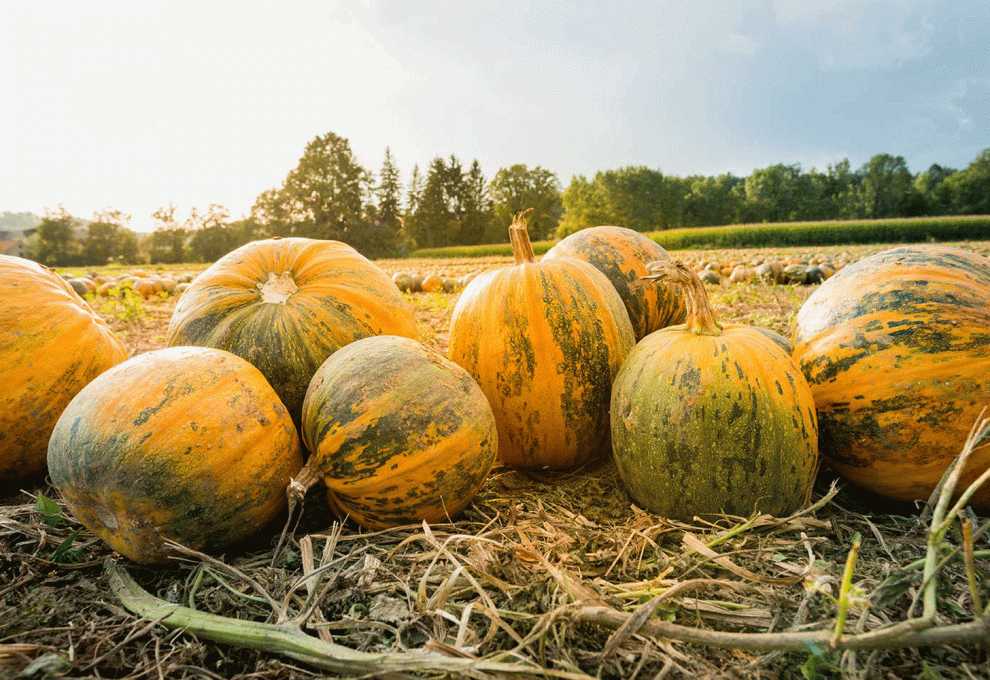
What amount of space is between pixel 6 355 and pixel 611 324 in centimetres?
286

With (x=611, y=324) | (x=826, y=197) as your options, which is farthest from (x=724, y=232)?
(x=826, y=197)

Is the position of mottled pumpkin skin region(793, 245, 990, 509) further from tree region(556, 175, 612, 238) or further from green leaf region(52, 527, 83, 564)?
tree region(556, 175, 612, 238)

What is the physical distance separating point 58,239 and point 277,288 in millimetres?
77868

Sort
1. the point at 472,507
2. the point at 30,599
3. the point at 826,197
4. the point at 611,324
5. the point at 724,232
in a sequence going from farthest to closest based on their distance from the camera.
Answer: the point at 826,197 → the point at 724,232 → the point at 611,324 → the point at 472,507 → the point at 30,599

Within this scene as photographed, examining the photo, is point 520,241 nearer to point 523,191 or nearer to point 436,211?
point 523,191

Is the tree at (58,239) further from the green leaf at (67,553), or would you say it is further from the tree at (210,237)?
the green leaf at (67,553)

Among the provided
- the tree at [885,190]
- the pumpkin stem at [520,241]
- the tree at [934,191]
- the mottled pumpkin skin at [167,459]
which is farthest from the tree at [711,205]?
the mottled pumpkin skin at [167,459]

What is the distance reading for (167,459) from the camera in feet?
6.34

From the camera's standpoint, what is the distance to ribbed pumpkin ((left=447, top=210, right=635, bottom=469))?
8.99 ft

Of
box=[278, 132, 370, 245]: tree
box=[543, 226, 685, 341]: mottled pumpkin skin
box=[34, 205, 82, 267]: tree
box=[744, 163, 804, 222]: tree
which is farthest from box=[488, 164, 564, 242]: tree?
box=[543, 226, 685, 341]: mottled pumpkin skin

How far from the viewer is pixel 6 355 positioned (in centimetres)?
261

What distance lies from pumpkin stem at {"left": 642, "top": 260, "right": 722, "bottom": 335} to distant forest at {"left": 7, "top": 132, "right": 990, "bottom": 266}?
185 ft

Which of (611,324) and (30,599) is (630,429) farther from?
(30,599)

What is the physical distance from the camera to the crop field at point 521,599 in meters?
1.42
